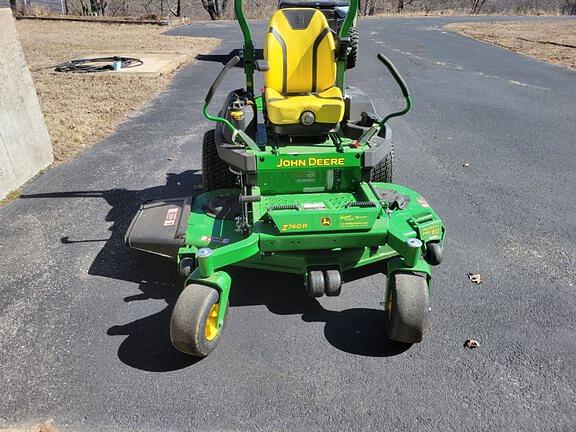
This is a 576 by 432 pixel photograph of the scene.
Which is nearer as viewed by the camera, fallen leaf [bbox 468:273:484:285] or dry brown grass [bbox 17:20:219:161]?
fallen leaf [bbox 468:273:484:285]

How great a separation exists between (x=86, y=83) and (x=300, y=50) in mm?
6251

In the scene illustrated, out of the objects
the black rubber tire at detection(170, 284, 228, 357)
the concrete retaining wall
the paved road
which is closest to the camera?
the paved road

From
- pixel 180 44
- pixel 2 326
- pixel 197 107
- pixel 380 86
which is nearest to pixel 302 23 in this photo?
pixel 2 326

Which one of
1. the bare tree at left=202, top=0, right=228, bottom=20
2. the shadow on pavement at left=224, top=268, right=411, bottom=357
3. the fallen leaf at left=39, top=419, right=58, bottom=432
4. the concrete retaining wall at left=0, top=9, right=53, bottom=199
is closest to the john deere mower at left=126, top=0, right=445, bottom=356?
the shadow on pavement at left=224, top=268, right=411, bottom=357

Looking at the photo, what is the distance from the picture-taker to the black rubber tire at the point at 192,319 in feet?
8.48

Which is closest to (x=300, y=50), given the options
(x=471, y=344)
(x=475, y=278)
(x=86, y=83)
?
(x=475, y=278)

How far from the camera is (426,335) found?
117 inches

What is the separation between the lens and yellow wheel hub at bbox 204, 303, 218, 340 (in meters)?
2.76

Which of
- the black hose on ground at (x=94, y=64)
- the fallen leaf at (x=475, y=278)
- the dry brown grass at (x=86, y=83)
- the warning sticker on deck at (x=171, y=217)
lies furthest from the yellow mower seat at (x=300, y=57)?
the black hose on ground at (x=94, y=64)

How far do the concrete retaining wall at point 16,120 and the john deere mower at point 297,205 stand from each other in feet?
6.63

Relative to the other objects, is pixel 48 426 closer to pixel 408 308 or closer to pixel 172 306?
pixel 172 306

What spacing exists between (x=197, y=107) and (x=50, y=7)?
18.5 m

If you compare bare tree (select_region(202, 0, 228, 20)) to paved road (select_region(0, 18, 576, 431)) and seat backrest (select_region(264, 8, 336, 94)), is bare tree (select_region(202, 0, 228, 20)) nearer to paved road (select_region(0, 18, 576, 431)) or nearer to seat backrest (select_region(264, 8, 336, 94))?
paved road (select_region(0, 18, 576, 431))

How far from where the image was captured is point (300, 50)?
4.04 meters
